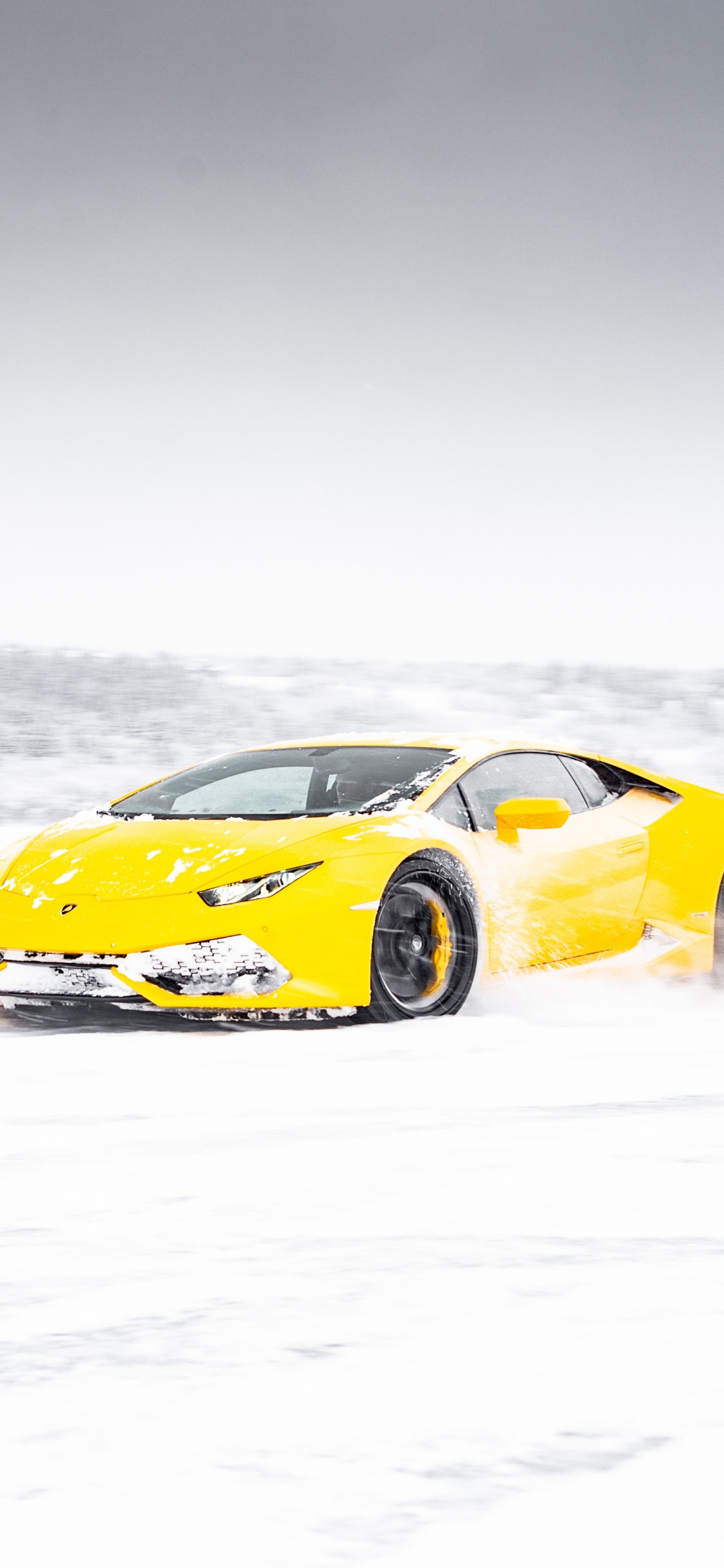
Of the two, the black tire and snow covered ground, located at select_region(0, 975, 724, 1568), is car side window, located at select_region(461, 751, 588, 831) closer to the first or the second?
the black tire

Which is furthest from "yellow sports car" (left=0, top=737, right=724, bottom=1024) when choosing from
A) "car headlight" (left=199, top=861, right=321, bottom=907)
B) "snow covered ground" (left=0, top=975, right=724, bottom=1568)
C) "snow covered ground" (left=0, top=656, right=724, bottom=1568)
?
"snow covered ground" (left=0, top=975, right=724, bottom=1568)

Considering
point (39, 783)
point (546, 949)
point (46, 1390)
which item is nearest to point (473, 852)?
point (546, 949)

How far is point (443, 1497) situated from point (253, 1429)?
0.86 ft

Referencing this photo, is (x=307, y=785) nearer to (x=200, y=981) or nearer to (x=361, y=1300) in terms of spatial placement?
(x=200, y=981)

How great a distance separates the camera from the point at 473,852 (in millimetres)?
5254

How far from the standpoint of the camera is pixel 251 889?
4750 mm

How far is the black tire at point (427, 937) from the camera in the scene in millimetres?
4910

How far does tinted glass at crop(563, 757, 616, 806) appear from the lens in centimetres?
593

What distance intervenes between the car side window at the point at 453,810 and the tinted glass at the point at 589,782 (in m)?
0.67

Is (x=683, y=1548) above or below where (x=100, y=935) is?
below

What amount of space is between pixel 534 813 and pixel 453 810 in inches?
11.3

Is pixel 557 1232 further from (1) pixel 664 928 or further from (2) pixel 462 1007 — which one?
(1) pixel 664 928

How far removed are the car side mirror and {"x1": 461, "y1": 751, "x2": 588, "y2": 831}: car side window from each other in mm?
394

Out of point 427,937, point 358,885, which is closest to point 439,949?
point 427,937
